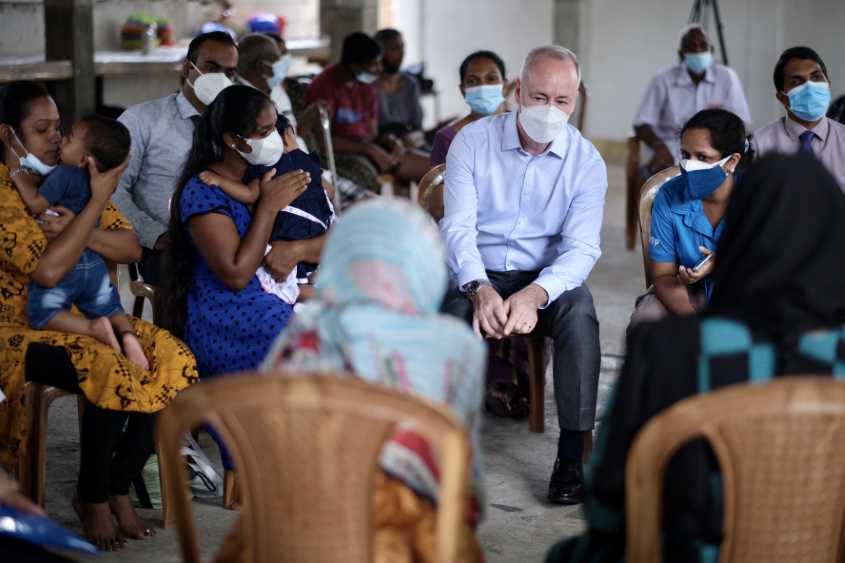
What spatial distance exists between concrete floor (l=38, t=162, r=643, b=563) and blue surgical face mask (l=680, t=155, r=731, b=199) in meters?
0.96

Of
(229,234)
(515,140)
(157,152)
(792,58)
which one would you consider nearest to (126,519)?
(229,234)

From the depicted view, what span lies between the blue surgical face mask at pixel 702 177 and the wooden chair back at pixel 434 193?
3.11 ft

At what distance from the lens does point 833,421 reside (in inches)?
74.6

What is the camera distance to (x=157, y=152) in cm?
438

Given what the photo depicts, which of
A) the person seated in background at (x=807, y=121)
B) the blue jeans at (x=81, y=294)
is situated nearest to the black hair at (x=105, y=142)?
the blue jeans at (x=81, y=294)

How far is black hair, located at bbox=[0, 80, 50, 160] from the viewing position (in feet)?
11.0

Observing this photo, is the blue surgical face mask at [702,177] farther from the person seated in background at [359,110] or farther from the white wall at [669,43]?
the white wall at [669,43]

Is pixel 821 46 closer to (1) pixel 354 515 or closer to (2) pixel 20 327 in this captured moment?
(2) pixel 20 327

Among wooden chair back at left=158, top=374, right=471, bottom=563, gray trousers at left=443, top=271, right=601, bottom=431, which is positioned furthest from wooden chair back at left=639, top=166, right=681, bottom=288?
wooden chair back at left=158, top=374, right=471, bottom=563

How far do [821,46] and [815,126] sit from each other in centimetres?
599

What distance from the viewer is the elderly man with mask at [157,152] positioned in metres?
4.30

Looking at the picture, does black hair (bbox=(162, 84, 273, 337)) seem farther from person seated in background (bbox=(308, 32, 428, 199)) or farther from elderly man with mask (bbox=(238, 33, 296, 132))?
person seated in background (bbox=(308, 32, 428, 199))

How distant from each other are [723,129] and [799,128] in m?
1.21

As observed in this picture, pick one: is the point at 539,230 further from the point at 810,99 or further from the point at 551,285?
the point at 810,99
